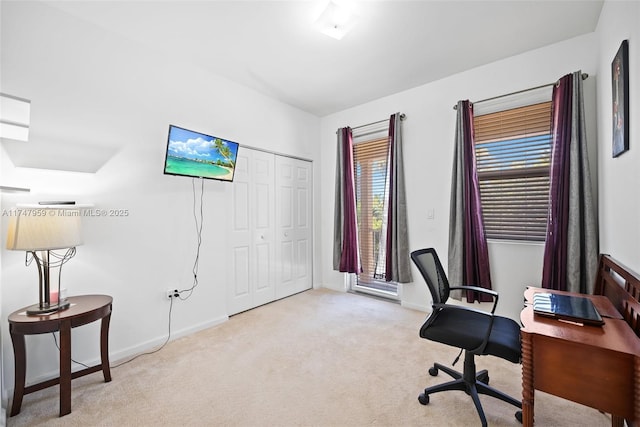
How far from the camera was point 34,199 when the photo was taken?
2.00m

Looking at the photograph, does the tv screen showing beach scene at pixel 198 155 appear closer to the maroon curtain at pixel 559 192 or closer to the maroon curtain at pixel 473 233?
the maroon curtain at pixel 473 233

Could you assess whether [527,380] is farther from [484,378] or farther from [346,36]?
[346,36]

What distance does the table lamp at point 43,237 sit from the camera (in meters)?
1.68

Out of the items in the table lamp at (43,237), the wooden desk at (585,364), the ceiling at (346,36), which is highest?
the ceiling at (346,36)

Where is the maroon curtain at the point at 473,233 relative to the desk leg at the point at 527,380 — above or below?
above

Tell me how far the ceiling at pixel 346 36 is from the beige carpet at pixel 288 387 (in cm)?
277

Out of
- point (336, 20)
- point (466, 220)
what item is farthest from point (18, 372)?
point (466, 220)

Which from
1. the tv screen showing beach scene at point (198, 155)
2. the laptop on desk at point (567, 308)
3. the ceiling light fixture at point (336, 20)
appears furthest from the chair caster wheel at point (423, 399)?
the ceiling light fixture at point (336, 20)

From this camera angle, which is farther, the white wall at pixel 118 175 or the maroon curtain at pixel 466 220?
the maroon curtain at pixel 466 220

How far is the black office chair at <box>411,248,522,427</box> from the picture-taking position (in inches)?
62.9

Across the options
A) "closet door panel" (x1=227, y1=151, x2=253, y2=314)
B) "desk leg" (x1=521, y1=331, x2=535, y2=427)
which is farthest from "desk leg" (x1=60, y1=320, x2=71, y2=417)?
"desk leg" (x1=521, y1=331, x2=535, y2=427)

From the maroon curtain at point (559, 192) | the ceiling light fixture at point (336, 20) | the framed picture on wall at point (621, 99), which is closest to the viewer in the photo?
the framed picture on wall at point (621, 99)

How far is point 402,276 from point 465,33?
260 cm

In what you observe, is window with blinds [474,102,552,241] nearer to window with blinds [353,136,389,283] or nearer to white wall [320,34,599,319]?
white wall [320,34,599,319]
